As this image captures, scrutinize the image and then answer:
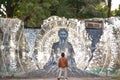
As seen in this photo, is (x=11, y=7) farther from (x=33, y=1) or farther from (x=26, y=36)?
(x=26, y=36)

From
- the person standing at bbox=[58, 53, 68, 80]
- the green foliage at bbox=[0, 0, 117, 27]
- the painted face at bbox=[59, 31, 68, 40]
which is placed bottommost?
the person standing at bbox=[58, 53, 68, 80]

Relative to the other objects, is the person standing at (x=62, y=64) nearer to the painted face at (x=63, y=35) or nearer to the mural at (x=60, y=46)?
the mural at (x=60, y=46)

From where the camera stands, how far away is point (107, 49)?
785 inches

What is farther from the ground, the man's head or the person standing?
the man's head

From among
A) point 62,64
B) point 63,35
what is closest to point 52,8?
point 63,35

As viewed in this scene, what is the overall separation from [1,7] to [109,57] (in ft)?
59.8

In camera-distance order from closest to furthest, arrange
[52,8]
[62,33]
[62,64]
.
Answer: [62,64], [62,33], [52,8]

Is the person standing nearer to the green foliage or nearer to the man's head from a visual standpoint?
the man's head

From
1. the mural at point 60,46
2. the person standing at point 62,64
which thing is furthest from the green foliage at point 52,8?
the person standing at point 62,64

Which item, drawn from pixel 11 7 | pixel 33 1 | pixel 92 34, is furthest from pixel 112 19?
pixel 11 7

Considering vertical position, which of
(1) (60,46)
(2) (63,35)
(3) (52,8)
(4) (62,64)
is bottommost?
(4) (62,64)

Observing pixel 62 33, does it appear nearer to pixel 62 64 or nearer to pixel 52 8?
pixel 62 64

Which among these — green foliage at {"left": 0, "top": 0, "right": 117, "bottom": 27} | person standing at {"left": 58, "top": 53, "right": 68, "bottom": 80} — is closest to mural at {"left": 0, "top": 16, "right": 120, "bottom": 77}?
person standing at {"left": 58, "top": 53, "right": 68, "bottom": 80}

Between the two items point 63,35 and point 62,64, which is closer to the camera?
point 62,64
